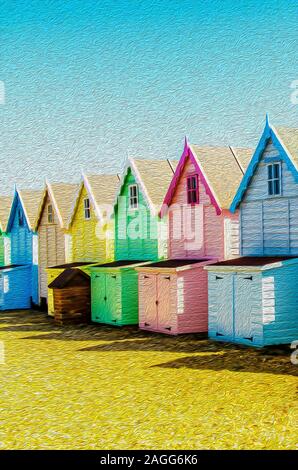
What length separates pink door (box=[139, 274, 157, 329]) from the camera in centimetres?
2473

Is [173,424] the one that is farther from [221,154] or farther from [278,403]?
[221,154]

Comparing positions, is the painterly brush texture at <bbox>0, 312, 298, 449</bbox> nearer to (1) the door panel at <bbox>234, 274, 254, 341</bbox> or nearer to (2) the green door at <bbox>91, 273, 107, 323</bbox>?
(1) the door panel at <bbox>234, 274, 254, 341</bbox>

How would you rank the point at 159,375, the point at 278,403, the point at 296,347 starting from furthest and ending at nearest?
the point at 296,347
the point at 159,375
the point at 278,403

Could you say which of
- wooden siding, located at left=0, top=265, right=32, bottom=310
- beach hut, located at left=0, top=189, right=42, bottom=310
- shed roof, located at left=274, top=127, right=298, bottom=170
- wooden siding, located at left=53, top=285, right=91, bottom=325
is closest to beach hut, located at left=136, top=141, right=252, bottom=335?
shed roof, located at left=274, top=127, right=298, bottom=170

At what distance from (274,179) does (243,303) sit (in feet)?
14.1

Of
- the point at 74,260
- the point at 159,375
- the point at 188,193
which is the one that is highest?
the point at 188,193

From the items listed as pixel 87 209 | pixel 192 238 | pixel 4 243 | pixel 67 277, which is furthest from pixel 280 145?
pixel 4 243

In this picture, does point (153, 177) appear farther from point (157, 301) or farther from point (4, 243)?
point (4, 243)

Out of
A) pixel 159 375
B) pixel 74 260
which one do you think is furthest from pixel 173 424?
pixel 74 260

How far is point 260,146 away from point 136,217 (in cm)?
848

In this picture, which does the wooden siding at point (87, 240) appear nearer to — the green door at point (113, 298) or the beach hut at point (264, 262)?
the green door at point (113, 298)

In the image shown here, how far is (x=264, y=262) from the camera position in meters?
20.4
